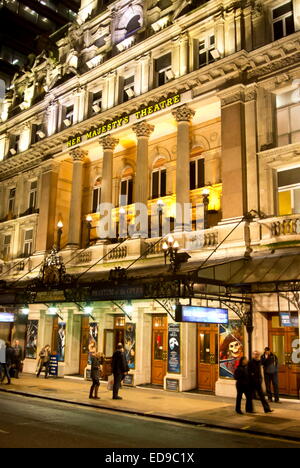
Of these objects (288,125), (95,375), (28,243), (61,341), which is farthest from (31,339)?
(288,125)

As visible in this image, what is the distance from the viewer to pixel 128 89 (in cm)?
2672

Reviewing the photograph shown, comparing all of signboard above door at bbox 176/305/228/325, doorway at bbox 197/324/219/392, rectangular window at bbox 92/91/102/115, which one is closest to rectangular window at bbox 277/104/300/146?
signboard above door at bbox 176/305/228/325

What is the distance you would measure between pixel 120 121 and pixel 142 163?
321cm

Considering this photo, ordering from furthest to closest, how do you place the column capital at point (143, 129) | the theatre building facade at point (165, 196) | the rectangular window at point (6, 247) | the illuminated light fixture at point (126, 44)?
1. the rectangular window at point (6, 247)
2. the illuminated light fixture at point (126, 44)
3. the column capital at point (143, 129)
4. the theatre building facade at point (165, 196)

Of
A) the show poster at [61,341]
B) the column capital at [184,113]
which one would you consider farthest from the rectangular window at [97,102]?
the show poster at [61,341]

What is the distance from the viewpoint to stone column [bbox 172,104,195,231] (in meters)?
23.0

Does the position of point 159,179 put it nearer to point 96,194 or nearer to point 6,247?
point 96,194

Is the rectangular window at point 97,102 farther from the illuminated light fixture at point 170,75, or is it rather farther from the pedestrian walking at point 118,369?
the pedestrian walking at point 118,369

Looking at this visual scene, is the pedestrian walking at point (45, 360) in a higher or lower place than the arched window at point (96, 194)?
lower

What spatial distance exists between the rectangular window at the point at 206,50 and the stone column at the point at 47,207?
39.7 ft

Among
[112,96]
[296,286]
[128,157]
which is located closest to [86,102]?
[112,96]

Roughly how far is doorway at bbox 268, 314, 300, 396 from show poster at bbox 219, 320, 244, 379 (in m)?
1.25

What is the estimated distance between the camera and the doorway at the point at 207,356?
21.0 metres

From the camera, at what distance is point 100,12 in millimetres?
31188
